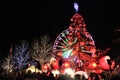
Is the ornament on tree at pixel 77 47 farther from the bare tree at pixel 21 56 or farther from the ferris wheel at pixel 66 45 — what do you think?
the bare tree at pixel 21 56

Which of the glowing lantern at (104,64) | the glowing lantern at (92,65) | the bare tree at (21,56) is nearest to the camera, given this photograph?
the glowing lantern at (104,64)

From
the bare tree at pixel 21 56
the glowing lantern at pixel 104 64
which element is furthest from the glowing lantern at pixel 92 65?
the bare tree at pixel 21 56

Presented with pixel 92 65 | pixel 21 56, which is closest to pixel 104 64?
pixel 92 65

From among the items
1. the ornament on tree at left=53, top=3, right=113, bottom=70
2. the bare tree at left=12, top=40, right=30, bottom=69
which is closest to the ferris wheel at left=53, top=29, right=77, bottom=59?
the ornament on tree at left=53, top=3, right=113, bottom=70

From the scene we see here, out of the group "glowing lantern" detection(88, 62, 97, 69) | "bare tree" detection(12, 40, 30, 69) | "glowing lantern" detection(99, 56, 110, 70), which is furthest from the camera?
"bare tree" detection(12, 40, 30, 69)

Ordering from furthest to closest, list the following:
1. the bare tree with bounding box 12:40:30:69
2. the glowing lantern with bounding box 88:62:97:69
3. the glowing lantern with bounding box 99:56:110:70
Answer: the bare tree with bounding box 12:40:30:69 < the glowing lantern with bounding box 88:62:97:69 < the glowing lantern with bounding box 99:56:110:70

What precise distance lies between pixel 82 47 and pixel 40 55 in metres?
13.4

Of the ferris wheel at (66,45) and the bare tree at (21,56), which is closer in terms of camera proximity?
the ferris wheel at (66,45)

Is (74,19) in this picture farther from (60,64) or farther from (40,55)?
(40,55)

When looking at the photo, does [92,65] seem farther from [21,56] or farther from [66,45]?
[21,56]

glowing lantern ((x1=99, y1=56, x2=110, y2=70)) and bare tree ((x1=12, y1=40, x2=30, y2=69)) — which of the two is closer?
glowing lantern ((x1=99, y1=56, x2=110, y2=70))

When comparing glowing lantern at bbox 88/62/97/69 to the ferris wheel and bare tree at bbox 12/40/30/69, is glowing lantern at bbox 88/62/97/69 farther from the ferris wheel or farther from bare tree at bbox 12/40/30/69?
bare tree at bbox 12/40/30/69

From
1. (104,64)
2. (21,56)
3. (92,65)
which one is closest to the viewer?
(104,64)

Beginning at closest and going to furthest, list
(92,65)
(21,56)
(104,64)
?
(104,64), (92,65), (21,56)
